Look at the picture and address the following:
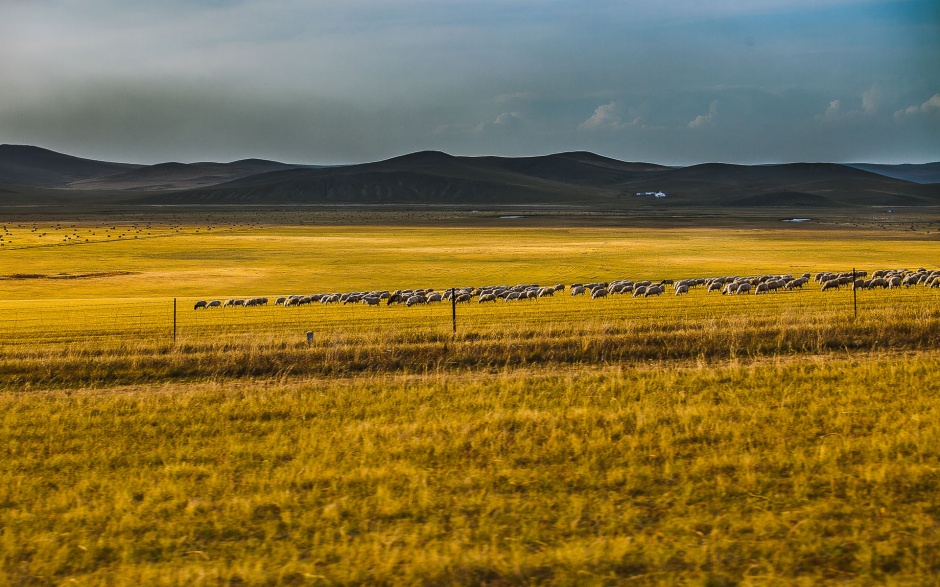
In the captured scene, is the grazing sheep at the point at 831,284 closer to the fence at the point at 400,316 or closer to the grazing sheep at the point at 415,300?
the fence at the point at 400,316

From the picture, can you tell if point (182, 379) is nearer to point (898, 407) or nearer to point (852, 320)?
point (898, 407)

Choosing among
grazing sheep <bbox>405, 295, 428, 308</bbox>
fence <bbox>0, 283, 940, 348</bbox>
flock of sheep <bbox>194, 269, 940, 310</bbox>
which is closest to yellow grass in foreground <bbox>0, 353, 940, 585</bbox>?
fence <bbox>0, 283, 940, 348</bbox>

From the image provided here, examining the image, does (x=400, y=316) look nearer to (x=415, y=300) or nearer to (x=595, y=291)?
(x=415, y=300)

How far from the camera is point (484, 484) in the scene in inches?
347

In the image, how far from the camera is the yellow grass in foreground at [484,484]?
6.86 m

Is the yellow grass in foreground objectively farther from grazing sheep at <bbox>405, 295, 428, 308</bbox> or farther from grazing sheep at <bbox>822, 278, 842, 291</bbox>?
grazing sheep at <bbox>822, 278, 842, 291</bbox>

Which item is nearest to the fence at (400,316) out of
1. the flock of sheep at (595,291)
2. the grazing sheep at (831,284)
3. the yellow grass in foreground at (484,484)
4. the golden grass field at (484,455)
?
the golden grass field at (484,455)

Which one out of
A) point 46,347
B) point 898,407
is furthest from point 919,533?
point 46,347

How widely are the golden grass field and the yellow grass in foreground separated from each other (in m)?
0.03

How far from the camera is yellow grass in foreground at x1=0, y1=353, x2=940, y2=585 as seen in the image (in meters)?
6.86

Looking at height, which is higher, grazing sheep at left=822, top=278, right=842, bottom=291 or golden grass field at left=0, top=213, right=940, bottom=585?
grazing sheep at left=822, top=278, right=842, bottom=291

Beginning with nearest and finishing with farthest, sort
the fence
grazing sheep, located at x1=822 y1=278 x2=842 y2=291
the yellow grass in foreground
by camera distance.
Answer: the yellow grass in foreground, the fence, grazing sheep, located at x1=822 y1=278 x2=842 y2=291

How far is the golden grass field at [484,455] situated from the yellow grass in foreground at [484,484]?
3 cm

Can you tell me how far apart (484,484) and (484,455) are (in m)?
1.11
